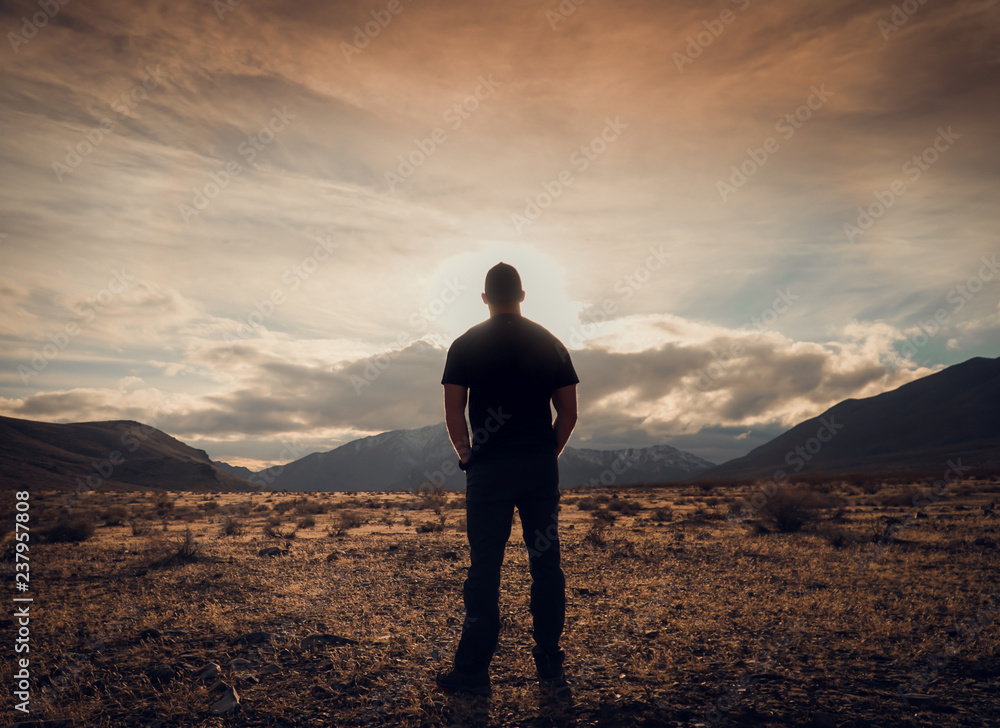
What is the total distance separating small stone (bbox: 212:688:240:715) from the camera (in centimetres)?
326

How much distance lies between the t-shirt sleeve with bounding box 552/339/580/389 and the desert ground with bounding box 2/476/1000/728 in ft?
6.81

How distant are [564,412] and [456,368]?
2.94 ft

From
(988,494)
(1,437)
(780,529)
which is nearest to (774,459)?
(988,494)

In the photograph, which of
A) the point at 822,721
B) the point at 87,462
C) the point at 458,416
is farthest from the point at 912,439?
the point at 87,462

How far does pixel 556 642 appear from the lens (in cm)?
355

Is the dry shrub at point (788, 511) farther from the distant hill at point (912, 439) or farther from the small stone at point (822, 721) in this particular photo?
the distant hill at point (912, 439)

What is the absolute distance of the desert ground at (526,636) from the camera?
3213 mm

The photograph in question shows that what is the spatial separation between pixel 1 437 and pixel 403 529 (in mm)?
143783

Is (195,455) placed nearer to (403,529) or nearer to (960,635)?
(403,529)

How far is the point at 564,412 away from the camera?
3885 mm

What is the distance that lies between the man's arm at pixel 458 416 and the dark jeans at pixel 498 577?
375mm

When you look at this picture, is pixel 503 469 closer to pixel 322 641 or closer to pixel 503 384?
pixel 503 384

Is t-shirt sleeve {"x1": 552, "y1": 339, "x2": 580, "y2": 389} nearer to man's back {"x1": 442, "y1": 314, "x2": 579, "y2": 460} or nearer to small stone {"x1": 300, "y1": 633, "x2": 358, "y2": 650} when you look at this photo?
man's back {"x1": 442, "y1": 314, "x2": 579, "y2": 460}

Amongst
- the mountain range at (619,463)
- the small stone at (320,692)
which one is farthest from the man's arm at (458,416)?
the mountain range at (619,463)
